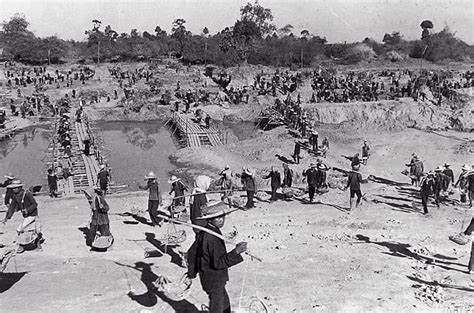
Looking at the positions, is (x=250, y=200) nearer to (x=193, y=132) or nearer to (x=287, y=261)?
(x=287, y=261)

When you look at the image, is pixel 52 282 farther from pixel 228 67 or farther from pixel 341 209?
pixel 228 67

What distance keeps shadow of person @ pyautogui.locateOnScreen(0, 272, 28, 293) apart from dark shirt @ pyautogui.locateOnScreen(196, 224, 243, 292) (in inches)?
142

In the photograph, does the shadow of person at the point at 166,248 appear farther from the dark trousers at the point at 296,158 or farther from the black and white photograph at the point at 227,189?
the dark trousers at the point at 296,158

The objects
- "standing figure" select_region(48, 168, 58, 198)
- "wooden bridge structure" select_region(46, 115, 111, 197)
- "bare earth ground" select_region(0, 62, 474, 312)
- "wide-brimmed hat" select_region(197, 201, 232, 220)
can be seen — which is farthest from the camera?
"wooden bridge structure" select_region(46, 115, 111, 197)

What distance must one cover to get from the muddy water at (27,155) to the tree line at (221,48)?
25.2 meters

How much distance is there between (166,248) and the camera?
9180mm

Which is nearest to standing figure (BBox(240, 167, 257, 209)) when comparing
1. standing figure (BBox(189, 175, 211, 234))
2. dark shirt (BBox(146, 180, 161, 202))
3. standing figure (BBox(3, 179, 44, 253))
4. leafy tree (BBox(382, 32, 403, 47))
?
dark shirt (BBox(146, 180, 161, 202))

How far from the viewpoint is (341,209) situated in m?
13.1

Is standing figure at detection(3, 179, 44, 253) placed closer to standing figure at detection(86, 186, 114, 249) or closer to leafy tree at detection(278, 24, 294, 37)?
standing figure at detection(86, 186, 114, 249)

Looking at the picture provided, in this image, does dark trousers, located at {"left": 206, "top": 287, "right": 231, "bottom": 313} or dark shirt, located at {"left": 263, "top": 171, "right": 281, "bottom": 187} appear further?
dark shirt, located at {"left": 263, "top": 171, "right": 281, "bottom": 187}

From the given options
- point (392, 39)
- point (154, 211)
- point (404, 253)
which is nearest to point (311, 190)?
point (404, 253)

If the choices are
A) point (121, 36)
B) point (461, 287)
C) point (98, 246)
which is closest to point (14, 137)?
point (98, 246)

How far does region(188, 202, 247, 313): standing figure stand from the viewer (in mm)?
5035

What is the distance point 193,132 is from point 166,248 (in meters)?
17.6
